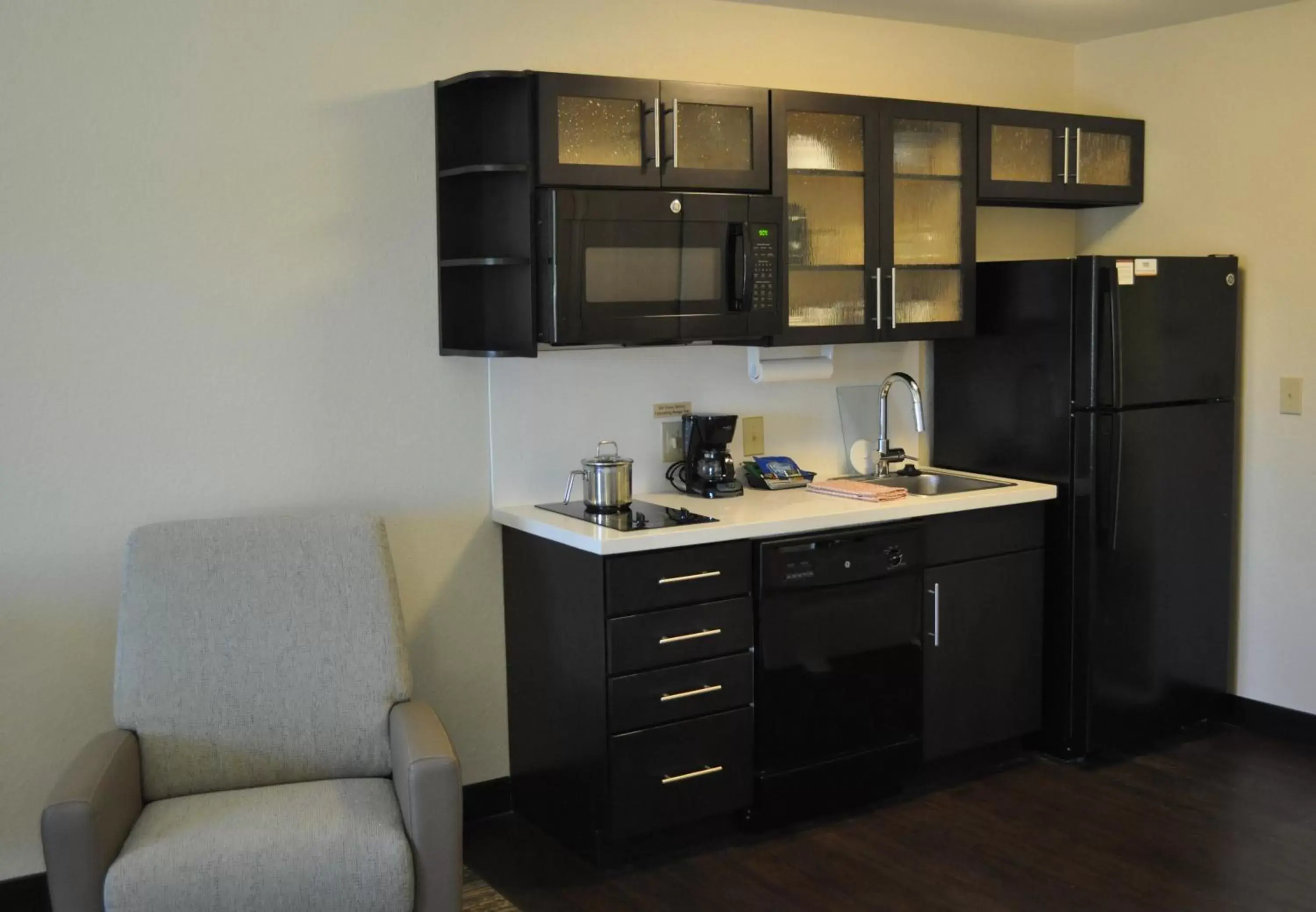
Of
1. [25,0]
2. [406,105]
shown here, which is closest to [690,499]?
[406,105]

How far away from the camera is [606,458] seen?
344 cm

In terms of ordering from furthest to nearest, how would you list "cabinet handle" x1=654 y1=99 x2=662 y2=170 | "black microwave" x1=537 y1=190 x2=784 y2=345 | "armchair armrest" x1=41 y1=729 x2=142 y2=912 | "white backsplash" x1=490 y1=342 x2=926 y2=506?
"white backsplash" x1=490 y1=342 x2=926 y2=506
"cabinet handle" x1=654 y1=99 x2=662 y2=170
"black microwave" x1=537 y1=190 x2=784 y2=345
"armchair armrest" x1=41 y1=729 x2=142 y2=912

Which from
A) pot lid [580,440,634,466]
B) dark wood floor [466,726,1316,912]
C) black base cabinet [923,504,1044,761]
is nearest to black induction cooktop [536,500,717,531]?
pot lid [580,440,634,466]

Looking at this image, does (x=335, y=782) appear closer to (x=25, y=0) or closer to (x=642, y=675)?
(x=642, y=675)

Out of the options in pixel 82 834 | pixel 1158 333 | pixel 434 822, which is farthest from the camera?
pixel 1158 333

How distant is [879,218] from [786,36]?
25.6 inches

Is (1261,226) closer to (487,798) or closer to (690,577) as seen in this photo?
(690,577)

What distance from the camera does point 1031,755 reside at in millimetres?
4020

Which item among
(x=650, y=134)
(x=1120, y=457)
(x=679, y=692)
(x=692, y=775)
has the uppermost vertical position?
(x=650, y=134)

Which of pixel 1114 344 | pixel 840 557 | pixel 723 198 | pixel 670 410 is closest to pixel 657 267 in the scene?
pixel 723 198

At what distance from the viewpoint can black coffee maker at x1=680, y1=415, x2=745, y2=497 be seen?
370cm

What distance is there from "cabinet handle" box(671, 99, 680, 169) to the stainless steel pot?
805mm

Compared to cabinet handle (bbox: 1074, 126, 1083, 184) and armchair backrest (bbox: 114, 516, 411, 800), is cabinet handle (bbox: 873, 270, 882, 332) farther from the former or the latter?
armchair backrest (bbox: 114, 516, 411, 800)

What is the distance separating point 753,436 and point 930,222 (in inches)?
34.0
